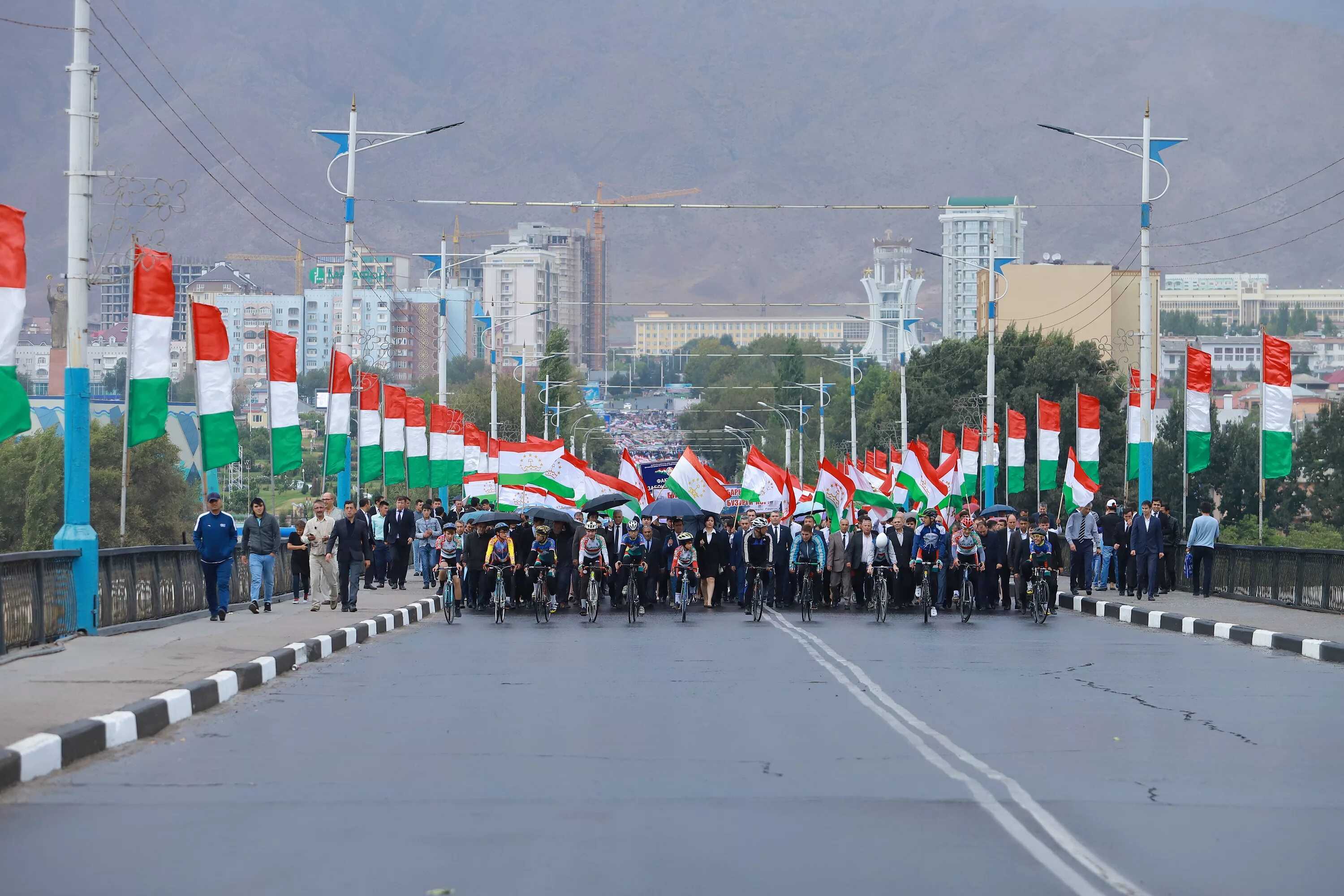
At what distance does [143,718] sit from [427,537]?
22.4 meters

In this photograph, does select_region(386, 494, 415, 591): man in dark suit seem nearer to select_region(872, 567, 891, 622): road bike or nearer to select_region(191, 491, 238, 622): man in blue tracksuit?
select_region(191, 491, 238, 622): man in blue tracksuit

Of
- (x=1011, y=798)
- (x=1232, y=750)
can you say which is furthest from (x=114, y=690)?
(x=1232, y=750)

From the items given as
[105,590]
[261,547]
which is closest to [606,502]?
[261,547]

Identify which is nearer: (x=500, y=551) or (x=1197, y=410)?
(x=500, y=551)

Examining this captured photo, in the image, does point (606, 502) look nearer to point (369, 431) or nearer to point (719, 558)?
point (719, 558)

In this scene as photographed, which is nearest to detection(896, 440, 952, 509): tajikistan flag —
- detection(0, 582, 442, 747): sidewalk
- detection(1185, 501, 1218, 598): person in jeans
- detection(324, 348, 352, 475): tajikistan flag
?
detection(1185, 501, 1218, 598): person in jeans

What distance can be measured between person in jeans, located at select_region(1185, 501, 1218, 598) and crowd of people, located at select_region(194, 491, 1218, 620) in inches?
1.4

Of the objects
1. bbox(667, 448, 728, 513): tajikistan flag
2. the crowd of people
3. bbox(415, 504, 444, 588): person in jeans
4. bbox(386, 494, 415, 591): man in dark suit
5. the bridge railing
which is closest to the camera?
the bridge railing

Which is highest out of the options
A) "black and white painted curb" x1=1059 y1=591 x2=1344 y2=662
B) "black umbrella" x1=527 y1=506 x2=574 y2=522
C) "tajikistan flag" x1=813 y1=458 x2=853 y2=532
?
"tajikistan flag" x1=813 y1=458 x2=853 y2=532

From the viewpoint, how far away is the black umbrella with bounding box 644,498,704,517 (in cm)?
2916

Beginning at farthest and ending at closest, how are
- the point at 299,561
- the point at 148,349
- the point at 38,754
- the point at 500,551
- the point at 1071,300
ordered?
the point at 1071,300, the point at 299,561, the point at 500,551, the point at 148,349, the point at 38,754

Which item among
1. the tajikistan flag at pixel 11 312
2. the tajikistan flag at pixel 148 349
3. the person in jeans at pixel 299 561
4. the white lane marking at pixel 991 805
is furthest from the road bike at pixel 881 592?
the tajikistan flag at pixel 11 312

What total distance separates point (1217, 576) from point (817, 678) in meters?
16.2

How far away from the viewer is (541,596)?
26.1 meters
